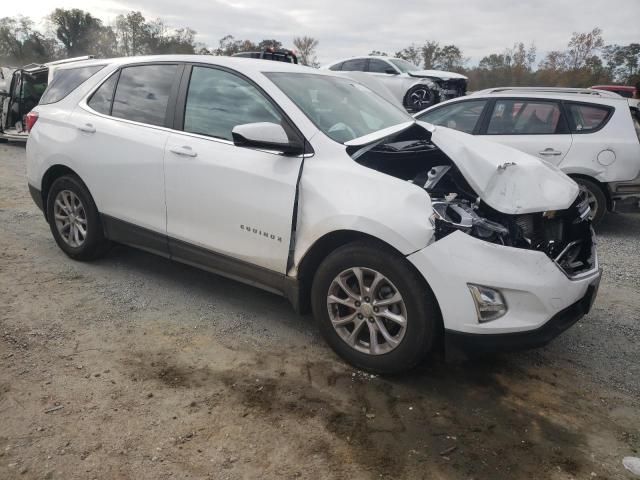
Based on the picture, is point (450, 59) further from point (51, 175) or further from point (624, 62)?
point (51, 175)

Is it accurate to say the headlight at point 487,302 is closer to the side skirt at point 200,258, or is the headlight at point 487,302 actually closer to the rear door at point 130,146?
the side skirt at point 200,258

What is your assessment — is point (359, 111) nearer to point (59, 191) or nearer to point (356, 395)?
point (356, 395)

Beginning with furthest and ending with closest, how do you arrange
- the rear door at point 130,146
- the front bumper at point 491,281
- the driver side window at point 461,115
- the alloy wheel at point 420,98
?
the alloy wheel at point 420,98, the driver side window at point 461,115, the rear door at point 130,146, the front bumper at point 491,281

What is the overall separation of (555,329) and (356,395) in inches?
45.4

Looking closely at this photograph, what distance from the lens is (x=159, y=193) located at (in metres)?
3.78

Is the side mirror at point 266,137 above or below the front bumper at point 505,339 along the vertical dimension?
above

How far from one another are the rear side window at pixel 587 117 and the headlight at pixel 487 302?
4.47m

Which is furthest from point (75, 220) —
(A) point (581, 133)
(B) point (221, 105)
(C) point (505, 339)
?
(A) point (581, 133)

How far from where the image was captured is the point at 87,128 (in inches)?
166

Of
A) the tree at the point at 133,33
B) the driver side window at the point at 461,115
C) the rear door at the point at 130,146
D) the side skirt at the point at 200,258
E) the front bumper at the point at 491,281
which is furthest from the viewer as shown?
the tree at the point at 133,33

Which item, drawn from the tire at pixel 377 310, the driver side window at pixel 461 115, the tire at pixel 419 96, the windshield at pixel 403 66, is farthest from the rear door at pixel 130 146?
the windshield at pixel 403 66

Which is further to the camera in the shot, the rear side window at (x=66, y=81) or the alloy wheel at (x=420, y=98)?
the alloy wheel at (x=420, y=98)

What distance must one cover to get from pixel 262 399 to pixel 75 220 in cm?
276

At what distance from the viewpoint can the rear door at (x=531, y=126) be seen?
6.26 meters
